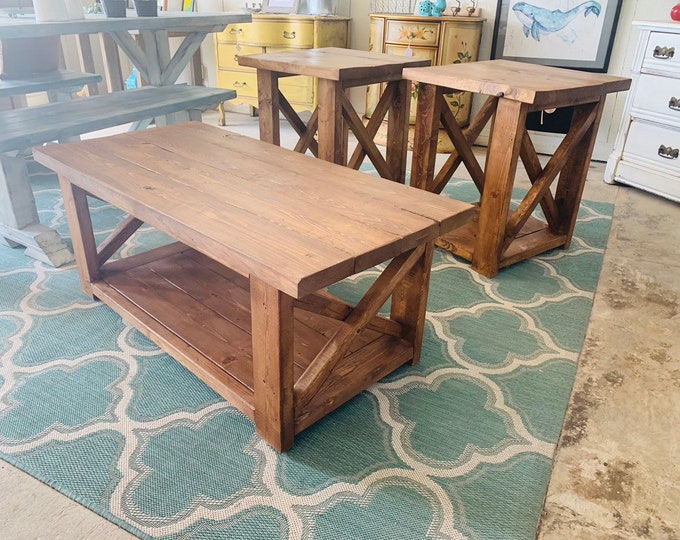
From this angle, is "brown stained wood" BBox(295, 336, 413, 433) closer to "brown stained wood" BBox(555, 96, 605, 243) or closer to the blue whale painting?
→ "brown stained wood" BBox(555, 96, 605, 243)

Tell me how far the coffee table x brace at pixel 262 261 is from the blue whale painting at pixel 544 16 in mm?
2641

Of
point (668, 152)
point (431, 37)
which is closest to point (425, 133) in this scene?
point (668, 152)

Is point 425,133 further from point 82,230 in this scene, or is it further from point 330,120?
point 82,230

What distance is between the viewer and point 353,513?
1193mm

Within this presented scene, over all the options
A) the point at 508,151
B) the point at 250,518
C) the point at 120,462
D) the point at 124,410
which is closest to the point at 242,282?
the point at 124,410

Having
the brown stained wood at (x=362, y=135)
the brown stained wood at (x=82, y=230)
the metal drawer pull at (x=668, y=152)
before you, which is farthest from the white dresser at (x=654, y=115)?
the brown stained wood at (x=82, y=230)

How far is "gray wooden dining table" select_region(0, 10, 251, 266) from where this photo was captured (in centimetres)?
Result: 217

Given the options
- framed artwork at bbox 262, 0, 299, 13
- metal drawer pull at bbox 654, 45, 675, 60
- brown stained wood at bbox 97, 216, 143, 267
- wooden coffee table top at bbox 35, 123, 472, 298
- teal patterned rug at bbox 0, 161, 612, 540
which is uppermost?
framed artwork at bbox 262, 0, 299, 13

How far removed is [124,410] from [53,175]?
225cm

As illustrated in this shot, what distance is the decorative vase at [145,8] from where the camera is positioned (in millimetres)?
2740

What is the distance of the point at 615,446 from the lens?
54.8 inches

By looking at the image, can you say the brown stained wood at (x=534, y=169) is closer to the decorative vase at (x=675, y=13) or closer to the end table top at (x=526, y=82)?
the end table top at (x=526, y=82)

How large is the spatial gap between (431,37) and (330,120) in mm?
1807

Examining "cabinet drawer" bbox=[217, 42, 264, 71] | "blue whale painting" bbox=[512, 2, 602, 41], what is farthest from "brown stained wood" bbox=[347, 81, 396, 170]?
"cabinet drawer" bbox=[217, 42, 264, 71]
